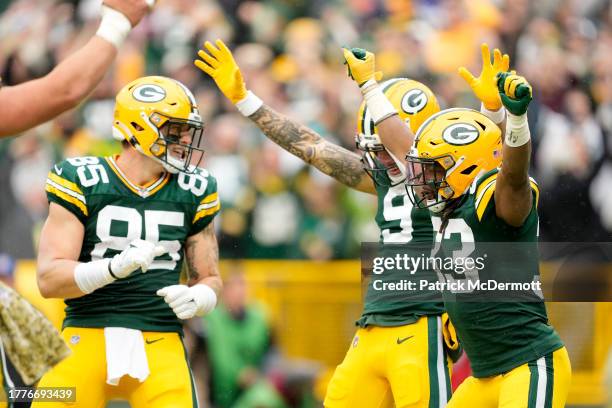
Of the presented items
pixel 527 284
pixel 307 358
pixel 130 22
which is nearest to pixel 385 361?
pixel 527 284

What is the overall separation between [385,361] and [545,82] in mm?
4405

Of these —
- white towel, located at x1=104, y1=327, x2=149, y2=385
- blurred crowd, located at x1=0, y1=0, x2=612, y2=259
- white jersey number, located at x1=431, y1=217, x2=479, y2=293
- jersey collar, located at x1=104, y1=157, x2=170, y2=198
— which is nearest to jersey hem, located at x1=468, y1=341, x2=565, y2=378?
white jersey number, located at x1=431, y1=217, x2=479, y2=293

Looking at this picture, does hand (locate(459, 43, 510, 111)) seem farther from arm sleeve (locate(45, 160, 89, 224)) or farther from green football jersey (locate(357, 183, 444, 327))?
arm sleeve (locate(45, 160, 89, 224))

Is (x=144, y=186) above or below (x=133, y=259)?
above

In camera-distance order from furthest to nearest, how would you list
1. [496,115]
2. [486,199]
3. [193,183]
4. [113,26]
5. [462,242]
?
[496,115]
[193,183]
[462,242]
[486,199]
[113,26]

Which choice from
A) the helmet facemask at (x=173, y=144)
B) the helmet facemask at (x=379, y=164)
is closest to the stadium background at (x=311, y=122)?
the helmet facemask at (x=379, y=164)

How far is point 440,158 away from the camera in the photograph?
4.59m

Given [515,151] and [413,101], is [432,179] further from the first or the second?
[413,101]

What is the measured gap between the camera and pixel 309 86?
8766mm

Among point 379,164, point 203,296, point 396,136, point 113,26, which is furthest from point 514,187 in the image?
point 113,26

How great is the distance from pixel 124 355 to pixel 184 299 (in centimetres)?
36

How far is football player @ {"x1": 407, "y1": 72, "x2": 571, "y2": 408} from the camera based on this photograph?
4.19 metres

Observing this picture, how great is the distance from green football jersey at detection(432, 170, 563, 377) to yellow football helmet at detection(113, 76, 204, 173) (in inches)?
53.0

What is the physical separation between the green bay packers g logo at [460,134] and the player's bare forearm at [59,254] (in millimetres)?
1639
